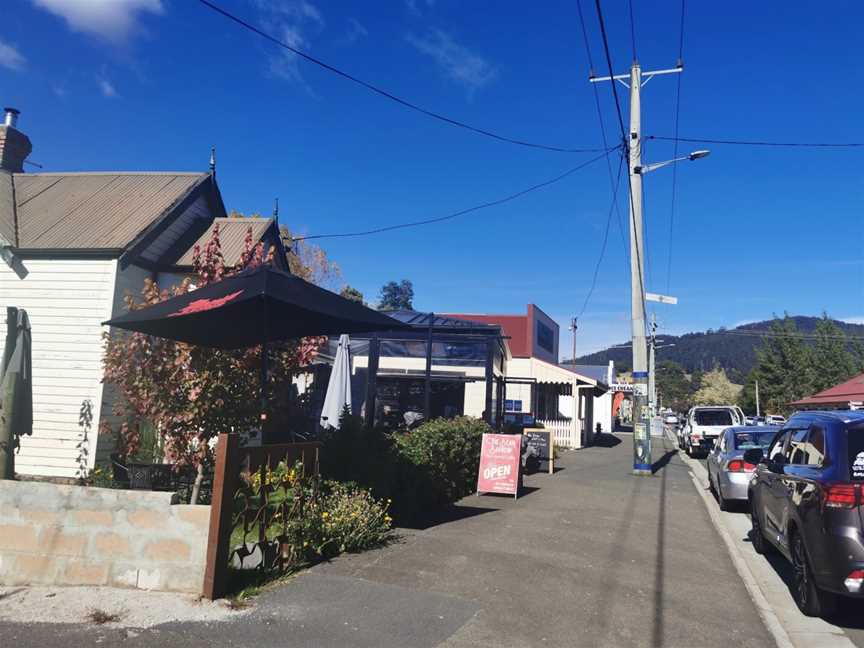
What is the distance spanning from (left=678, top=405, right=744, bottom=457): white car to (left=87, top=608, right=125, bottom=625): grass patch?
23.1m

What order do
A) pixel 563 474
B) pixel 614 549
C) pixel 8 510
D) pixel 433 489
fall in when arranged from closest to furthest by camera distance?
pixel 8 510 → pixel 614 549 → pixel 433 489 → pixel 563 474

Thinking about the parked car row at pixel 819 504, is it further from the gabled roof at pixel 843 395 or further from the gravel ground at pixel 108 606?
the gabled roof at pixel 843 395

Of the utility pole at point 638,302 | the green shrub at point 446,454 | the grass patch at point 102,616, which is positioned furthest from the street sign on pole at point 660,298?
the grass patch at point 102,616

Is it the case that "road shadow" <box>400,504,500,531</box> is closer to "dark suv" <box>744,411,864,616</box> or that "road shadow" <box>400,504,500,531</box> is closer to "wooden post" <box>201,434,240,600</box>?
"wooden post" <box>201,434,240,600</box>

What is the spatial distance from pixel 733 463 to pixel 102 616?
9.69m

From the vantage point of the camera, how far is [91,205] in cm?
1268

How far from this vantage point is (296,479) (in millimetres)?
6285

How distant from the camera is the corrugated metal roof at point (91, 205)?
1127 cm

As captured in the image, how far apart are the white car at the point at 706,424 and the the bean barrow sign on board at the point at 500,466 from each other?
16.0 m

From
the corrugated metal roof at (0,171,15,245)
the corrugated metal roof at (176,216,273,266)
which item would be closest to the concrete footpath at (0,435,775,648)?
the corrugated metal roof at (176,216,273,266)

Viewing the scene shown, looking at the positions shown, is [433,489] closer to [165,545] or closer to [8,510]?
[165,545]

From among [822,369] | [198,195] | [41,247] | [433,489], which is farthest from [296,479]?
[822,369]

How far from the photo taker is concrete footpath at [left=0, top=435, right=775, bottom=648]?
4.57m

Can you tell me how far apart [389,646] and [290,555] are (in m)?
Result: 1.94
